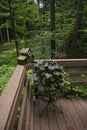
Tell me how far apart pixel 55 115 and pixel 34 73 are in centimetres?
78

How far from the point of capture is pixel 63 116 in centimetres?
240

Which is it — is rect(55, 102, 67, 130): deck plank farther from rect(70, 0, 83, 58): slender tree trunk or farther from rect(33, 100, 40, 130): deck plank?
rect(70, 0, 83, 58): slender tree trunk

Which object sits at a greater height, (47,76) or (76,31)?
(76,31)

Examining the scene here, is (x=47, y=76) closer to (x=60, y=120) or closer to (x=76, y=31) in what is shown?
(x=60, y=120)

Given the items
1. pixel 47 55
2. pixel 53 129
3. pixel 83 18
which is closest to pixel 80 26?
pixel 83 18

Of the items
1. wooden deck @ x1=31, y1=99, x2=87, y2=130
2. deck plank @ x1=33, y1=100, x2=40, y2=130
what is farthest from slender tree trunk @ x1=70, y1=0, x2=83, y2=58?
deck plank @ x1=33, y1=100, x2=40, y2=130

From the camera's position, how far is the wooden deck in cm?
215

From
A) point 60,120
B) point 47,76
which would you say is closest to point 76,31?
point 47,76

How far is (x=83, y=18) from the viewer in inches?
261

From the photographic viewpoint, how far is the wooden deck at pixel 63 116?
2.15 m

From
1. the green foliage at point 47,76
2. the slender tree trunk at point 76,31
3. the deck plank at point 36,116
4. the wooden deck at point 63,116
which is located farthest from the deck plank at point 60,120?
the slender tree trunk at point 76,31

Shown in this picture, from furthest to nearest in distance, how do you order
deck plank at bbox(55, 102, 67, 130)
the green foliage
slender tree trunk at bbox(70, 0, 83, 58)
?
slender tree trunk at bbox(70, 0, 83, 58) < the green foliage < deck plank at bbox(55, 102, 67, 130)

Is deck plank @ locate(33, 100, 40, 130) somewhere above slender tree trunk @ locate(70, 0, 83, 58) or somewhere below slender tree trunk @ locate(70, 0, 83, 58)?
below

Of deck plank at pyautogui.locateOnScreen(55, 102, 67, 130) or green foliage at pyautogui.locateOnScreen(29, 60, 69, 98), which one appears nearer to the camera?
deck plank at pyautogui.locateOnScreen(55, 102, 67, 130)
